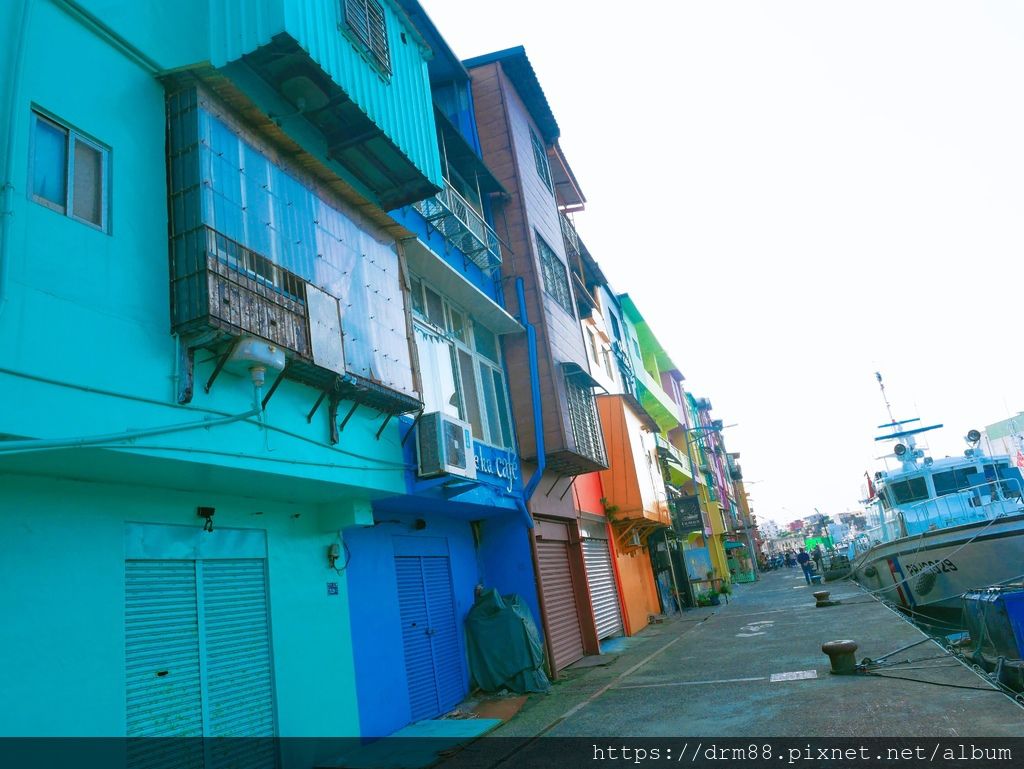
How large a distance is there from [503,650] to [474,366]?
15.6ft

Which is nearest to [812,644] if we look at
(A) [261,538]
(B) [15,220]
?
(A) [261,538]

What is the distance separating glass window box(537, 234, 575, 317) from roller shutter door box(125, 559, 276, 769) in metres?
9.37

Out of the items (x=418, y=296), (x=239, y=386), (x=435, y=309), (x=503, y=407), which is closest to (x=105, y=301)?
(x=239, y=386)

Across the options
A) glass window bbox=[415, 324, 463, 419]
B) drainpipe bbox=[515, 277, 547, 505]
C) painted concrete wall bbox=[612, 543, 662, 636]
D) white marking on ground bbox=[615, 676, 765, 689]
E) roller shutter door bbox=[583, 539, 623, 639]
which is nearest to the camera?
white marking on ground bbox=[615, 676, 765, 689]

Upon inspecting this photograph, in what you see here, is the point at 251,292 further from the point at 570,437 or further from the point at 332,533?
the point at 570,437

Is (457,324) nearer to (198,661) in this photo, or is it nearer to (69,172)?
(198,661)

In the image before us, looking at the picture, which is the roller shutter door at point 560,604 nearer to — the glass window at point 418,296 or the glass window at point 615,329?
the glass window at point 418,296

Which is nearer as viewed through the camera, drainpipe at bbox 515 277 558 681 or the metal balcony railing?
drainpipe at bbox 515 277 558 681

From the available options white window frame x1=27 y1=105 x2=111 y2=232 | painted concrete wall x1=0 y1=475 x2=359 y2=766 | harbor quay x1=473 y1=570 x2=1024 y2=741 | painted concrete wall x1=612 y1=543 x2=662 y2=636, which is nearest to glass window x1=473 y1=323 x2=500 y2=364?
harbor quay x1=473 y1=570 x2=1024 y2=741

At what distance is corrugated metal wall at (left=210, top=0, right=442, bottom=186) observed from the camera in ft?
22.1

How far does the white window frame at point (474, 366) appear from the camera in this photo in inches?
435

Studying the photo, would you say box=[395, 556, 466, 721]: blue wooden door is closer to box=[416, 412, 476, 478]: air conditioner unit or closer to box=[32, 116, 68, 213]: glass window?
box=[416, 412, 476, 478]: air conditioner unit

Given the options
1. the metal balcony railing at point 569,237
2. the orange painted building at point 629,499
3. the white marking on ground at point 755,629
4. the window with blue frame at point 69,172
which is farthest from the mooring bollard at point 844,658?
the metal balcony railing at point 569,237

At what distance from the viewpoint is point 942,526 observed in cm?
1994
